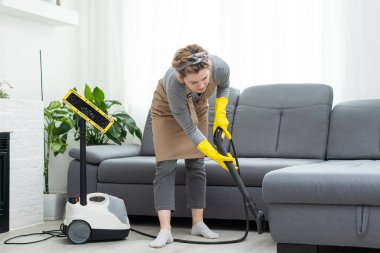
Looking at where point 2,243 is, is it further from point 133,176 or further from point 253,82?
point 253,82

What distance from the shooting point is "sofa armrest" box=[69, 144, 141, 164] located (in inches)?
154

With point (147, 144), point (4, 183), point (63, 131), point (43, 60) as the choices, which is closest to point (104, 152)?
point (147, 144)

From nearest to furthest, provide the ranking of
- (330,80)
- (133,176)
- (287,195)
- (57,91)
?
1. (287,195)
2. (133,176)
3. (330,80)
4. (57,91)

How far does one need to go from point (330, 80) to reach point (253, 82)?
565 millimetres

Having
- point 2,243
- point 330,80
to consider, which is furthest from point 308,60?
point 2,243

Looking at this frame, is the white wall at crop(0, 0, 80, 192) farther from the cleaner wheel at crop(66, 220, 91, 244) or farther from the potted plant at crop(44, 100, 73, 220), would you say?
the cleaner wheel at crop(66, 220, 91, 244)

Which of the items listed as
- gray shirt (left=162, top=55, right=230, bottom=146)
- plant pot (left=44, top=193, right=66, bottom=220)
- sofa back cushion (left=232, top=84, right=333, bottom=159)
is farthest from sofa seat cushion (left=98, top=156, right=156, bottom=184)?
gray shirt (left=162, top=55, right=230, bottom=146)

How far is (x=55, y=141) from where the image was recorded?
4.40m

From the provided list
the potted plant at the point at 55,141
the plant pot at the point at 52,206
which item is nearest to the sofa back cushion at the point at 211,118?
the potted plant at the point at 55,141

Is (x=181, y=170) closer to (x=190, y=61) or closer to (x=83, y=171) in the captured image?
(x=83, y=171)

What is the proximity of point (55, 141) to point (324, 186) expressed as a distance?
7.75ft

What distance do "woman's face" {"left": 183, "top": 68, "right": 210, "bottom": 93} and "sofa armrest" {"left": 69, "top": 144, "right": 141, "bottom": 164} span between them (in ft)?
4.31

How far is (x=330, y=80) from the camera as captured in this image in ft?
13.8

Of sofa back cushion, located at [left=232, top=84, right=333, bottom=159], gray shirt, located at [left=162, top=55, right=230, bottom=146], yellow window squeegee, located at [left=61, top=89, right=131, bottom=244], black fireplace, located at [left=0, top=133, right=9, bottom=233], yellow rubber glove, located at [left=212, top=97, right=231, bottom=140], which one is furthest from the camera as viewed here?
sofa back cushion, located at [left=232, top=84, right=333, bottom=159]
